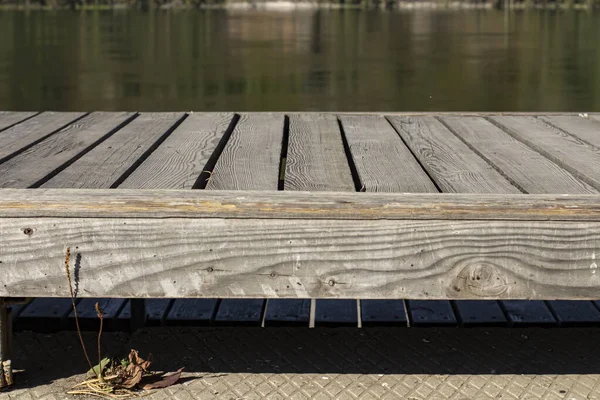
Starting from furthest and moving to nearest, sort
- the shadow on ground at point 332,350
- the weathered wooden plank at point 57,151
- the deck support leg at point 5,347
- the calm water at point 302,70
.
Result: the calm water at point 302,70, the shadow on ground at point 332,350, the weathered wooden plank at point 57,151, the deck support leg at point 5,347

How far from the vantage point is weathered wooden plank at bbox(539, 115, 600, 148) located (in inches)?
153

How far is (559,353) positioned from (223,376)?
1437mm

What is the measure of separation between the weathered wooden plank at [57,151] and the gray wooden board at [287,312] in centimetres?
114

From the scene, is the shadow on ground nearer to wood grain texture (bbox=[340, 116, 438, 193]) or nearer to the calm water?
wood grain texture (bbox=[340, 116, 438, 193])

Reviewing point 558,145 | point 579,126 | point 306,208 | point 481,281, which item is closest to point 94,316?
point 306,208

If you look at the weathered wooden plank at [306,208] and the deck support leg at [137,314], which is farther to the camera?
the deck support leg at [137,314]

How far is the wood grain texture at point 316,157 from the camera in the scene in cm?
294

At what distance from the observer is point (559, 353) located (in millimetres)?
3506

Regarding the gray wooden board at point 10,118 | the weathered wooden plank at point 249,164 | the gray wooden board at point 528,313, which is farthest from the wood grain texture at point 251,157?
the gray wooden board at point 528,313

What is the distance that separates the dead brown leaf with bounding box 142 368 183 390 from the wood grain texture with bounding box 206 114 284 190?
808 millimetres

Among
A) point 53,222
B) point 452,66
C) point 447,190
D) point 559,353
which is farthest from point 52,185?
point 452,66

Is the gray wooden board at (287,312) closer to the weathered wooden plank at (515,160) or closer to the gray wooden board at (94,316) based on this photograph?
the gray wooden board at (94,316)

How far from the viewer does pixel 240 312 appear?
154 inches

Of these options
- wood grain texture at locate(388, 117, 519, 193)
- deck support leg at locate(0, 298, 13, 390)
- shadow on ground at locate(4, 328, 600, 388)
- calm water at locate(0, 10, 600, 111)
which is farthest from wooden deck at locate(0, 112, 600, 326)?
calm water at locate(0, 10, 600, 111)
